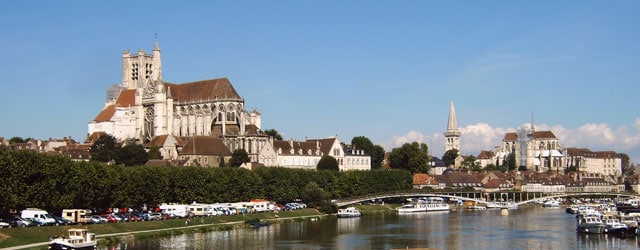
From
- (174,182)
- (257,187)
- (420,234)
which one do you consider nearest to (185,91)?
(257,187)

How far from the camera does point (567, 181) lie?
18262cm

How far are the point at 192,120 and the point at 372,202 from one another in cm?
3381

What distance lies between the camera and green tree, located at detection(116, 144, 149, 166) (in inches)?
4409

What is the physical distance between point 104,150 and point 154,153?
6738mm

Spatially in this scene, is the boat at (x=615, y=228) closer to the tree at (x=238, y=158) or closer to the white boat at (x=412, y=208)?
the white boat at (x=412, y=208)

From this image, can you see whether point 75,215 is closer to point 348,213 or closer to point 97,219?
point 97,219

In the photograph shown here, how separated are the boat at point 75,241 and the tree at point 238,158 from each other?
61552mm

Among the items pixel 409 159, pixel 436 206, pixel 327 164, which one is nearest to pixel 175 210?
pixel 436 206

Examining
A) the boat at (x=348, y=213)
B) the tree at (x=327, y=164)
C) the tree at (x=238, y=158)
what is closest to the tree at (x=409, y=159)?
the tree at (x=327, y=164)

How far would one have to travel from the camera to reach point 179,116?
135500 mm

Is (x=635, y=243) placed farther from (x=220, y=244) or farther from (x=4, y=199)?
(x=4, y=199)

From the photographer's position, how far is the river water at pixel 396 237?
5938 centimetres

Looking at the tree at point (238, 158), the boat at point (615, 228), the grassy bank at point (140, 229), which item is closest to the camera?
the grassy bank at point (140, 229)

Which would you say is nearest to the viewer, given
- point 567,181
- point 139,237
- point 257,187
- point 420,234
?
point 139,237
